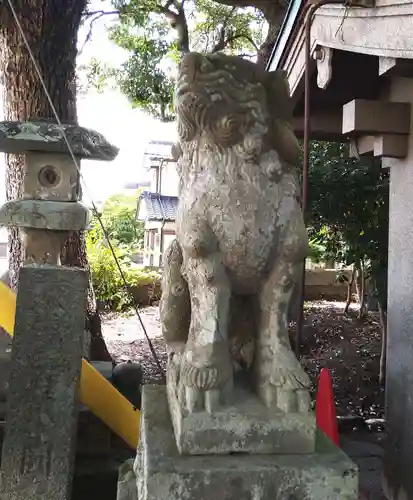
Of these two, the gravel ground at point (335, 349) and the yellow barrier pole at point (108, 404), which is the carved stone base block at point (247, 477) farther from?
the gravel ground at point (335, 349)

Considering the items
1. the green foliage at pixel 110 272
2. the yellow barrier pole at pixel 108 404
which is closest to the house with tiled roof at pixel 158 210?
the green foliage at pixel 110 272

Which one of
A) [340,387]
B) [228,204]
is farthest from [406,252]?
[340,387]

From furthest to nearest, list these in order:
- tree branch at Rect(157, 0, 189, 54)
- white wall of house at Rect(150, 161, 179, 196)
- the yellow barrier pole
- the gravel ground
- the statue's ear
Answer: white wall of house at Rect(150, 161, 179, 196), tree branch at Rect(157, 0, 189, 54), the gravel ground, the yellow barrier pole, the statue's ear

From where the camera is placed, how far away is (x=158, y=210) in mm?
14633

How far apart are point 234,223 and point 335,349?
6.56 m

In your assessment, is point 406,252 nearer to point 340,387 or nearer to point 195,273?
point 195,273

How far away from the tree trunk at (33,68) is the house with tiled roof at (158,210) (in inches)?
304

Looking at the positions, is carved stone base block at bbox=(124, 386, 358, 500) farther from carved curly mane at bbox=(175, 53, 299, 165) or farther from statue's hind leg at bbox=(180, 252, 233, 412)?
carved curly mane at bbox=(175, 53, 299, 165)

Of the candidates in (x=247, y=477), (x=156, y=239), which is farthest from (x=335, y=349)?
(x=156, y=239)

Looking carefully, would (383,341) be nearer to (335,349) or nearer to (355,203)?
(355,203)

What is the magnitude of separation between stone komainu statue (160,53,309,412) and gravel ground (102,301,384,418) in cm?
406

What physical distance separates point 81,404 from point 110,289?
7.17 metres

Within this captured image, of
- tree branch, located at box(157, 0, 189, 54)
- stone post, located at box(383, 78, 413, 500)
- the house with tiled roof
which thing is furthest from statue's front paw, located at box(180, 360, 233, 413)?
the house with tiled roof

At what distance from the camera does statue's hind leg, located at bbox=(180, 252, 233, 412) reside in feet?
5.16
